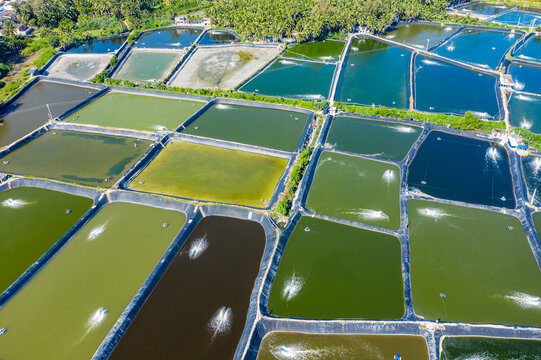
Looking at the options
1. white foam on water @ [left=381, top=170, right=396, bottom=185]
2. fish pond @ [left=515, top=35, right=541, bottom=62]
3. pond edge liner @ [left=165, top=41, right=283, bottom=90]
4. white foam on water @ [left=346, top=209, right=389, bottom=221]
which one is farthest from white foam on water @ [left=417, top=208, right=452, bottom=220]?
fish pond @ [left=515, top=35, right=541, bottom=62]

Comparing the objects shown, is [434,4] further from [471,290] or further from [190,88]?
[471,290]

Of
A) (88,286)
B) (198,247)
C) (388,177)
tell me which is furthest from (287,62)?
(88,286)

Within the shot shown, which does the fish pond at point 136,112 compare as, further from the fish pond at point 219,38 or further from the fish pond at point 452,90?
the fish pond at point 452,90

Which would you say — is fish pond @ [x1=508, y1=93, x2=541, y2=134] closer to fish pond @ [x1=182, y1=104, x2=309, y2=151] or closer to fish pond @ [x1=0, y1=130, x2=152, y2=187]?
fish pond @ [x1=182, y1=104, x2=309, y2=151]

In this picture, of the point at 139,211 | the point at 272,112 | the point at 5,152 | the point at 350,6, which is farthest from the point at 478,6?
the point at 5,152

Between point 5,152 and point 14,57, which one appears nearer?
point 5,152

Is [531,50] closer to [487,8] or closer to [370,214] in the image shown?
[487,8]
